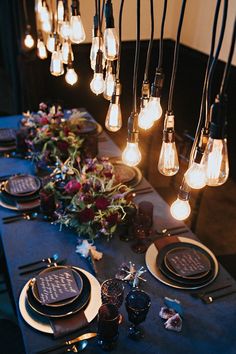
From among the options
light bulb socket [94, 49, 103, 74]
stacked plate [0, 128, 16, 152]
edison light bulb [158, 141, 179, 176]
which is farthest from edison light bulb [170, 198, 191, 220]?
stacked plate [0, 128, 16, 152]

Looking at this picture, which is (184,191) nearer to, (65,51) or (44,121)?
(65,51)

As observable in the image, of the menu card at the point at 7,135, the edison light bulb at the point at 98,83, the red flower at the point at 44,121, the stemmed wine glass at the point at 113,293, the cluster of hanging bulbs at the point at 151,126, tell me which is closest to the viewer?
the cluster of hanging bulbs at the point at 151,126

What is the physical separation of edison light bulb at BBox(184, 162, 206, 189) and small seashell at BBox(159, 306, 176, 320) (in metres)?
0.53

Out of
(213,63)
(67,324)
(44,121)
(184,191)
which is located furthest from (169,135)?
(44,121)

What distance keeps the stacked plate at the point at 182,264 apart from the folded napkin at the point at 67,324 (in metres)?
0.37

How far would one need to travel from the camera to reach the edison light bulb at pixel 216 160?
0.98m

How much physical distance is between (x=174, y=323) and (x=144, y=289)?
21 cm

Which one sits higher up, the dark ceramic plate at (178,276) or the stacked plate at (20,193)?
the stacked plate at (20,193)

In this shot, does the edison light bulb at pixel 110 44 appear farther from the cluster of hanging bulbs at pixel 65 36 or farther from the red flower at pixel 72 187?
the red flower at pixel 72 187

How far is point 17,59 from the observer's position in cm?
405

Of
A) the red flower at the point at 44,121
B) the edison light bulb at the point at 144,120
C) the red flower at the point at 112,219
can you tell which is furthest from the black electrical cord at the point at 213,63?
the red flower at the point at 44,121

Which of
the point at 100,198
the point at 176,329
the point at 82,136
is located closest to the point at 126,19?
the point at 82,136

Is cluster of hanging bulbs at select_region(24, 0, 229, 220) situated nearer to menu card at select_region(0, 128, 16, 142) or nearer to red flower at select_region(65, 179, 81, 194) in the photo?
red flower at select_region(65, 179, 81, 194)

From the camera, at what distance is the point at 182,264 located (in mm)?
1643
